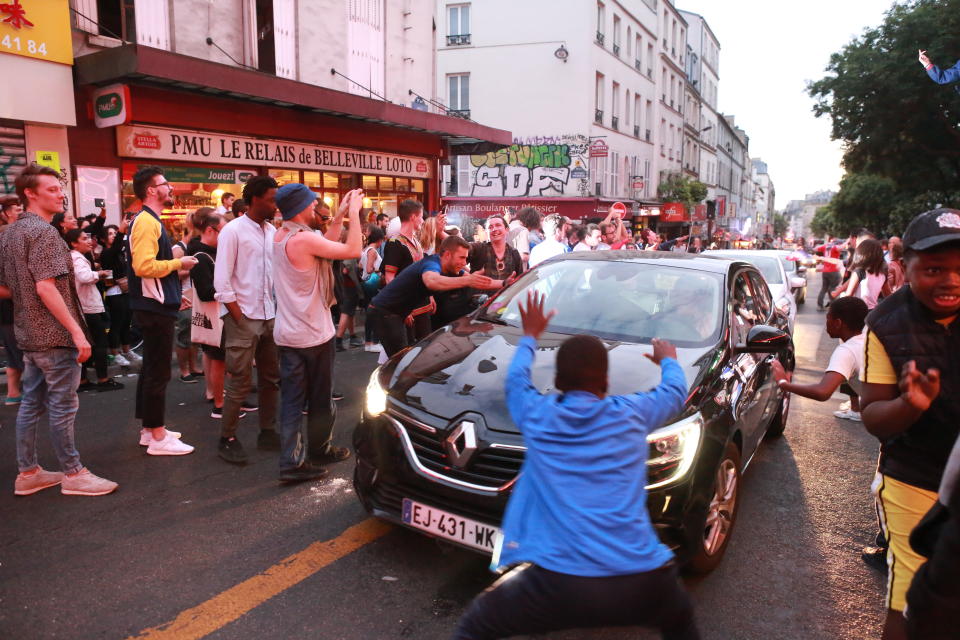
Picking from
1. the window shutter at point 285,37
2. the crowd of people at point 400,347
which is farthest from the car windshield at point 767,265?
the window shutter at point 285,37

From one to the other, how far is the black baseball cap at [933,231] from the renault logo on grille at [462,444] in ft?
6.06

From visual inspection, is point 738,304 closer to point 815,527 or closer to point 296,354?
point 815,527

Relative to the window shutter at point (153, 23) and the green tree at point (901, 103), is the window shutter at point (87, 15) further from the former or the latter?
the green tree at point (901, 103)

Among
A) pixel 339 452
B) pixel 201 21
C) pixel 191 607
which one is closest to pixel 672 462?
pixel 191 607

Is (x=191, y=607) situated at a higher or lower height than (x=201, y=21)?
lower

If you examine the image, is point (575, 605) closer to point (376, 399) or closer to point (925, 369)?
point (925, 369)

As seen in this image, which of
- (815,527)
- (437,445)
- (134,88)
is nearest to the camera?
(437,445)

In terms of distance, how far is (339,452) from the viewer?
4840 millimetres

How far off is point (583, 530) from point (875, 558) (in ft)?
8.42

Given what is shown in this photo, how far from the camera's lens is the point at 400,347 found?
5453 millimetres

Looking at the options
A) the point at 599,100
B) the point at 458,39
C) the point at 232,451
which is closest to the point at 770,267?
the point at 232,451

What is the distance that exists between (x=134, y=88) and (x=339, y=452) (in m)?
8.76

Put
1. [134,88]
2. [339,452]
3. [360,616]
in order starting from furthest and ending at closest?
[134,88] → [339,452] → [360,616]

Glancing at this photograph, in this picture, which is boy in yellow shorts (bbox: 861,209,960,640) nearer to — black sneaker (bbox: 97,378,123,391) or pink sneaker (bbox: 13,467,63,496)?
pink sneaker (bbox: 13,467,63,496)
